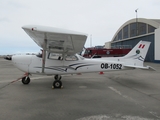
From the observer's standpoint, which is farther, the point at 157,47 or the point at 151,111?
the point at 157,47

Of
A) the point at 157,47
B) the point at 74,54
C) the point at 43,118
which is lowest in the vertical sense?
the point at 43,118

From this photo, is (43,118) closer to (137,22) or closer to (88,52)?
(88,52)

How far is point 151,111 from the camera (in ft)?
13.3

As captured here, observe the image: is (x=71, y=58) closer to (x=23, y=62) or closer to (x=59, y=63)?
(x=59, y=63)

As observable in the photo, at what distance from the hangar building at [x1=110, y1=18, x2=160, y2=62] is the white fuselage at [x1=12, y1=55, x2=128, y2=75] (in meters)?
23.1

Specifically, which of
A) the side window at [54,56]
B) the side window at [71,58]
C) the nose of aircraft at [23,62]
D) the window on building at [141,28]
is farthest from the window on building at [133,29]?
the nose of aircraft at [23,62]

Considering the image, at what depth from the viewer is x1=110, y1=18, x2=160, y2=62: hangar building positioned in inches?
1109

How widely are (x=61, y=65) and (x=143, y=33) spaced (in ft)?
126

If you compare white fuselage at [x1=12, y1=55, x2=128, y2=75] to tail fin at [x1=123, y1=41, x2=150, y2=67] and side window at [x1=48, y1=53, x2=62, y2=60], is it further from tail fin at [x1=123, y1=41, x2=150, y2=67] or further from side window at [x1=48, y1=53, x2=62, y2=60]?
tail fin at [x1=123, y1=41, x2=150, y2=67]

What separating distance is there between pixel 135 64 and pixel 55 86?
4420mm

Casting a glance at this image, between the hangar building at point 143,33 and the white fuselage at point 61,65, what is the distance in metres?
23.1

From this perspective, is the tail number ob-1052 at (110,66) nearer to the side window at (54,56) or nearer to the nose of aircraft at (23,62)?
the side window at (54,56)

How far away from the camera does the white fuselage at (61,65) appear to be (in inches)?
284

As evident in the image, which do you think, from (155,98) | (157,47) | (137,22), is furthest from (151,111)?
(137,22)
